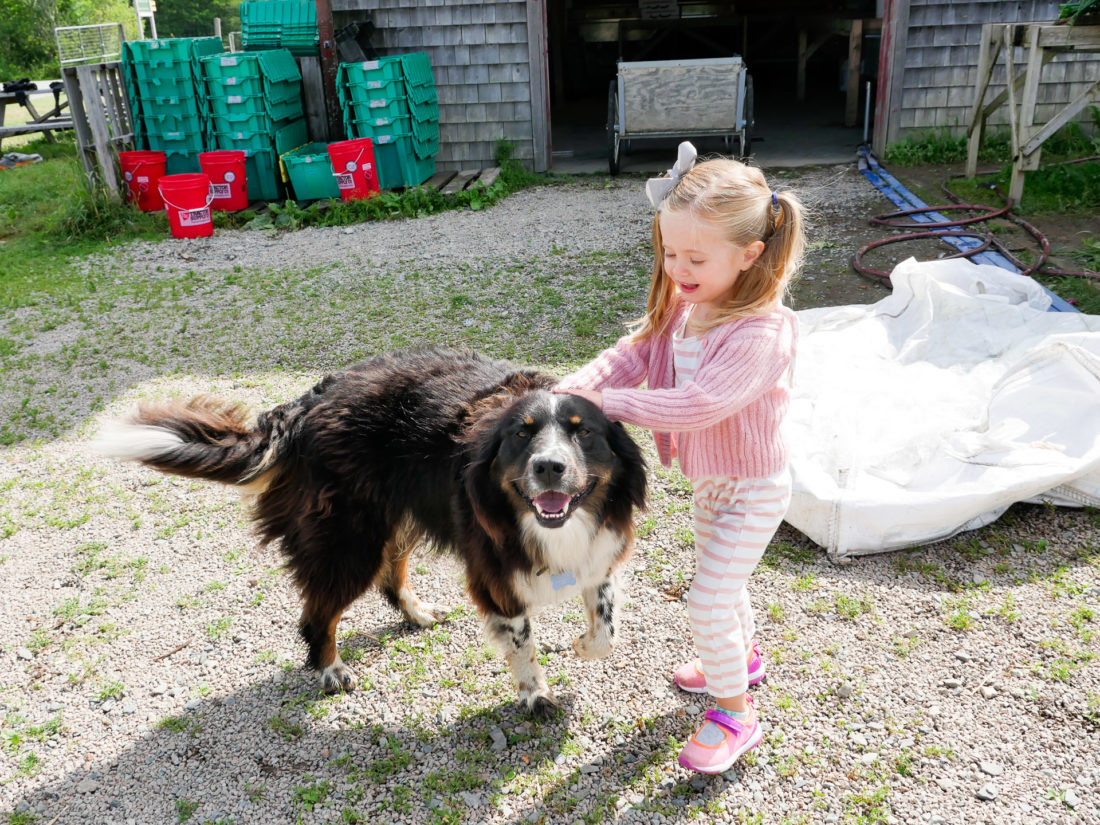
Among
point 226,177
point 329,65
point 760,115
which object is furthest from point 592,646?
point 760,115

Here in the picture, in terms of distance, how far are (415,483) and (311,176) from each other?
7502 millimetres

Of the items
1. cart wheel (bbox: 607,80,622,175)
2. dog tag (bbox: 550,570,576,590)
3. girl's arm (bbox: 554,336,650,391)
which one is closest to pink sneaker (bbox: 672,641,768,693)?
dog tag (bbox: 550,570,576,590)

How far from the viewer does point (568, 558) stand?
2.42 m

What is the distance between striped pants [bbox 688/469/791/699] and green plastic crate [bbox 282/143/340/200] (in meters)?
7.95

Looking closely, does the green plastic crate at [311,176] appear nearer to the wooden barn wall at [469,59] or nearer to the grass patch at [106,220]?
the grass patch at [106,220]

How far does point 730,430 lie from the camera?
2.24 m

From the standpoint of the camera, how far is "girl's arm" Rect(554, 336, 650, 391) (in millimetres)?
2418

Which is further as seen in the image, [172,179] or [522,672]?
[172,179]

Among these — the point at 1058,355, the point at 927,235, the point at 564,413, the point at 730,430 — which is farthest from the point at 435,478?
the point at 927,235

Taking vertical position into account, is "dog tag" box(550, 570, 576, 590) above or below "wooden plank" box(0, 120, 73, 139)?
below

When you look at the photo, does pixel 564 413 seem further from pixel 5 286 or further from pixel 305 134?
pixel 305 134

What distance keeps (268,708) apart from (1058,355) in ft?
12.2

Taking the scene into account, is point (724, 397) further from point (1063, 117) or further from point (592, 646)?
point (1063, 117)

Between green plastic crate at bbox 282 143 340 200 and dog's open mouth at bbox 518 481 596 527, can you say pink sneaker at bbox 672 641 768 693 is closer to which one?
dog's open mouth at bbox 518 481 596 527
